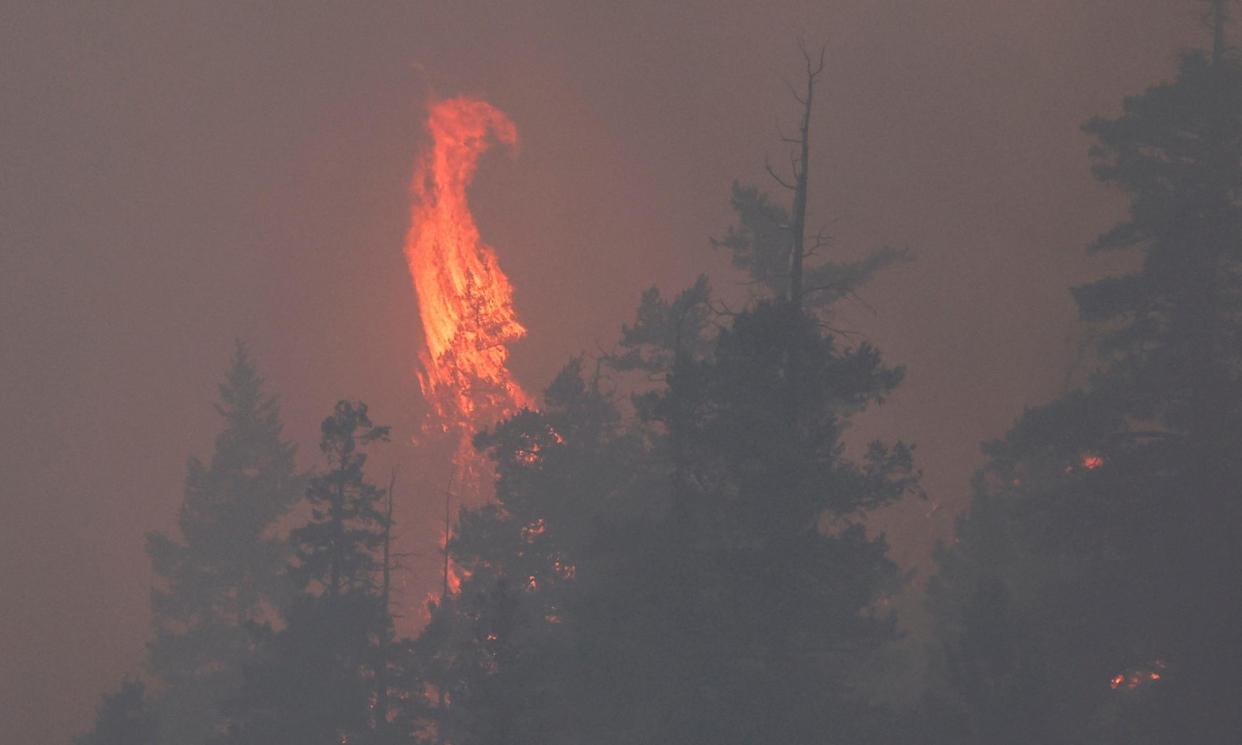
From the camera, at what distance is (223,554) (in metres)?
52.2

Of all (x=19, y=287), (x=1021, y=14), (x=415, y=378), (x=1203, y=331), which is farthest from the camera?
(x=19, y=287)

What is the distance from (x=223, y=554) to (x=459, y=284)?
317 feet

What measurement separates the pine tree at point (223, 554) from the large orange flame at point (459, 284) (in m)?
57.5

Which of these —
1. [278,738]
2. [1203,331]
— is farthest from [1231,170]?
[278,738]

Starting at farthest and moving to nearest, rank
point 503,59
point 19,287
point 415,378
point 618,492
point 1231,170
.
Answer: point 19,287, point 503,59, point 415,378, point 618,492, point 1231,170

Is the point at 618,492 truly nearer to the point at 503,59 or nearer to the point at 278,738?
the point at 278,738

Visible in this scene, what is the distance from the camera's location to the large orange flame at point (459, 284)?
402 ft

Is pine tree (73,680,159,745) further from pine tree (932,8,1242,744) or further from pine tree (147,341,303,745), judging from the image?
pine tree (932,8,1242,744)

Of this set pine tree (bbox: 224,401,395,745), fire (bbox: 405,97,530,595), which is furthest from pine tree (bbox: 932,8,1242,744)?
fire (bbox: 405,97,530,595)

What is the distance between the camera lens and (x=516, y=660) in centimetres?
2061

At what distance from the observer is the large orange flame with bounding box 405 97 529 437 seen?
123 metres

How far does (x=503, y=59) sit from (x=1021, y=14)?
7390cm

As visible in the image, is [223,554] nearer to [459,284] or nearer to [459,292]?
[459,292]

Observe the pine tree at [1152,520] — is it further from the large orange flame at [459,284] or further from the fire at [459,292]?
the large orange flame at [459,284]
